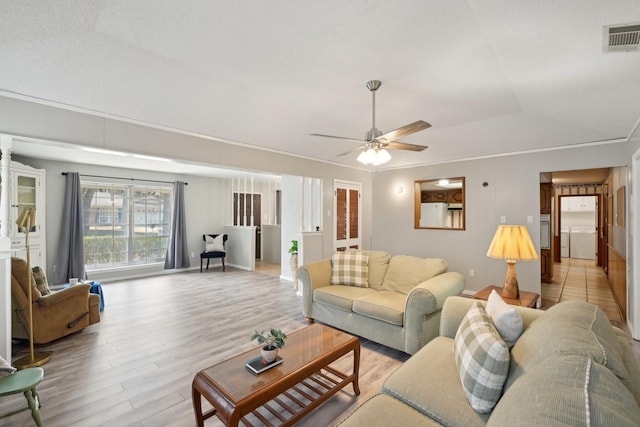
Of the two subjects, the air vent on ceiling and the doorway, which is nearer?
the air vent on ceiling

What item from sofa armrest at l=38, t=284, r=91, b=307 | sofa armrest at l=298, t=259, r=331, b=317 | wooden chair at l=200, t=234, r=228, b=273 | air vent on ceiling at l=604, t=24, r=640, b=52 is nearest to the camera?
air vent on ceiling at l=604, t=24, r=640, b=52

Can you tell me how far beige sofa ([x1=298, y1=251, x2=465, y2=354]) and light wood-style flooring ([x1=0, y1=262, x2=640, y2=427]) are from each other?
0.83 feet

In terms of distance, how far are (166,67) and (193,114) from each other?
2.77ft

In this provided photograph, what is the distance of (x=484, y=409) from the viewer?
1345 millimetres

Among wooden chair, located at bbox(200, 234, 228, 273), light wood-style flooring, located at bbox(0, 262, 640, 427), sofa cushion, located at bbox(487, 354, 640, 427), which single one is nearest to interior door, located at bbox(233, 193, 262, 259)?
wooden chair, located at bbox(200, 234, 228, 273)

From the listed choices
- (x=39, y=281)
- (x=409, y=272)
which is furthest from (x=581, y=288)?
(x=39, y=281)

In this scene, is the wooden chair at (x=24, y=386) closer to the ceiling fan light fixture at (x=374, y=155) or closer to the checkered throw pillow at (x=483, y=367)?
the checkered throw pillow at (x=483, y=367)

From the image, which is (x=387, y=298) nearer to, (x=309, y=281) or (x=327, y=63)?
(x=309, y=281)

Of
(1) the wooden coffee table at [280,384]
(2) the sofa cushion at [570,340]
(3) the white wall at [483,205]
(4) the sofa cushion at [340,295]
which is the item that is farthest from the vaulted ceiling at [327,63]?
(1) the wooden coffee table at [280,384]

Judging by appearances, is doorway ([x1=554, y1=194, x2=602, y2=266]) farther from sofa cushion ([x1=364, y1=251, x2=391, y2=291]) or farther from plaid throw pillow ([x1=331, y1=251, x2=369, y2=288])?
plaid throw pillow ([x1=331, y1=251, x2=369, y2=288])

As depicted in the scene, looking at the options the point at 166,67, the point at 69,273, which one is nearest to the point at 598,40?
the point at 166,67

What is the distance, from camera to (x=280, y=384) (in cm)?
174

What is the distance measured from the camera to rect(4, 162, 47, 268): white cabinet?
14.5 ft

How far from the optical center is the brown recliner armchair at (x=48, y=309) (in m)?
2.85
